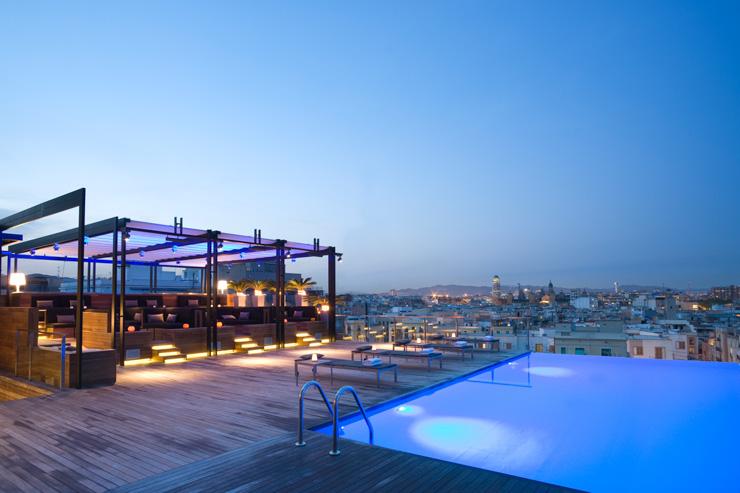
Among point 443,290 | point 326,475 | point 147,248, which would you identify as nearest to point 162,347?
point 147,248

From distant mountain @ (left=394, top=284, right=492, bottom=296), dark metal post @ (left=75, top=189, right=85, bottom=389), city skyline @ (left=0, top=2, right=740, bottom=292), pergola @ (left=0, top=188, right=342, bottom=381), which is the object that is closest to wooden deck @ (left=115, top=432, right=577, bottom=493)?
dark metal post @ (left=75, top=189, right=85, bottom=389)

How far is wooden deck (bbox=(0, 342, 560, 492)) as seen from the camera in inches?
139

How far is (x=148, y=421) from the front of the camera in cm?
497

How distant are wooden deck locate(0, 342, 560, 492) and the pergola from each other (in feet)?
4.81

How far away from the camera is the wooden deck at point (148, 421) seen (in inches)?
139

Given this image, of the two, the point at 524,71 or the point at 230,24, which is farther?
the point at 524,71

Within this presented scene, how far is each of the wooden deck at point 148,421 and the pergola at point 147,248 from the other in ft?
4.81

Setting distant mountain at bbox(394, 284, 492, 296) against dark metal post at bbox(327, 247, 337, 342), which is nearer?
dark metal post at bbox(327, 247, 337, 342)

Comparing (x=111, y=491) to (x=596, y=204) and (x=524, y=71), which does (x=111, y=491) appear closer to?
(x=524, y=71)

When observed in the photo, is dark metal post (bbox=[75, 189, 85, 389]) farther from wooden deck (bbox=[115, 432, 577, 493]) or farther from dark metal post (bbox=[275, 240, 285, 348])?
dark metal post (bbox=[275, 240, 285, 348])

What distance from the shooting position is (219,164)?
58.0ft

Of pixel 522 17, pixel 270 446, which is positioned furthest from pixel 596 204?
pixel 270 446

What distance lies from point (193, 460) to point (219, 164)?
1554cm

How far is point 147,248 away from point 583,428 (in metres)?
13.4
